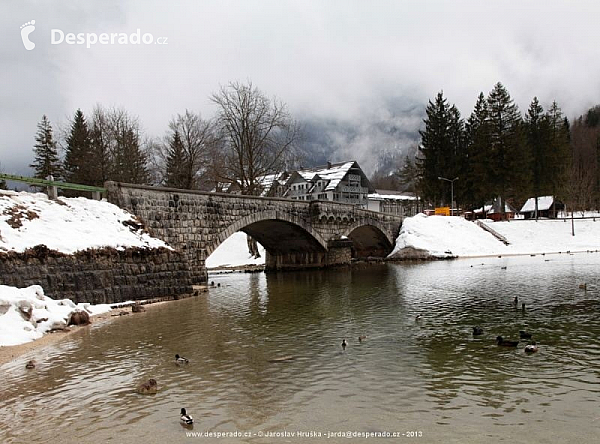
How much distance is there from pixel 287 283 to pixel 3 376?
19.1 metres

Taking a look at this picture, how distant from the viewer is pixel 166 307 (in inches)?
710

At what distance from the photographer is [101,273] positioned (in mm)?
17281

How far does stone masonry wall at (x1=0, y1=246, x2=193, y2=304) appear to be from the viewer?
14.9 m

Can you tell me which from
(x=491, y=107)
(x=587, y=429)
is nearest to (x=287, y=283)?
(x=587, y=429)

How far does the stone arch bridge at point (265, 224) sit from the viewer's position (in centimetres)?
2250

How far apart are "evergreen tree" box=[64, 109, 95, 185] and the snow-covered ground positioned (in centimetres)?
1516

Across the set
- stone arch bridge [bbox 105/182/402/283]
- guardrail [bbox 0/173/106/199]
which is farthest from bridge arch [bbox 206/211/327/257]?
guardrail [bbox 0/173/106/199]

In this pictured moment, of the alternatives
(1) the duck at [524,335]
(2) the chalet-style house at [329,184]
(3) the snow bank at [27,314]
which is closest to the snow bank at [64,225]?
(3) the snow bank at [27,314]

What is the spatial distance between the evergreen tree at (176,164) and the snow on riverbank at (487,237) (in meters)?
23.6

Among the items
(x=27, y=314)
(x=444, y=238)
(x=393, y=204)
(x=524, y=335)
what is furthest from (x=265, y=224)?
(x=393, y=204)

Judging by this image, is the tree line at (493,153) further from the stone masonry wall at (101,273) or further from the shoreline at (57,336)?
the shoreline at (57,336)

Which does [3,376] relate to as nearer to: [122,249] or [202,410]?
[202,410]

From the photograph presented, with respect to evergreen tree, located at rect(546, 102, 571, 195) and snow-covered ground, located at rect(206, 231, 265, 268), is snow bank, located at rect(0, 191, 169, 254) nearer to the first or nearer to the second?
snow-covered ground, located at rect(206, 231, 265, 268)

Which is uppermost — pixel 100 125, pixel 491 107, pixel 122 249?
pixel 491 107
